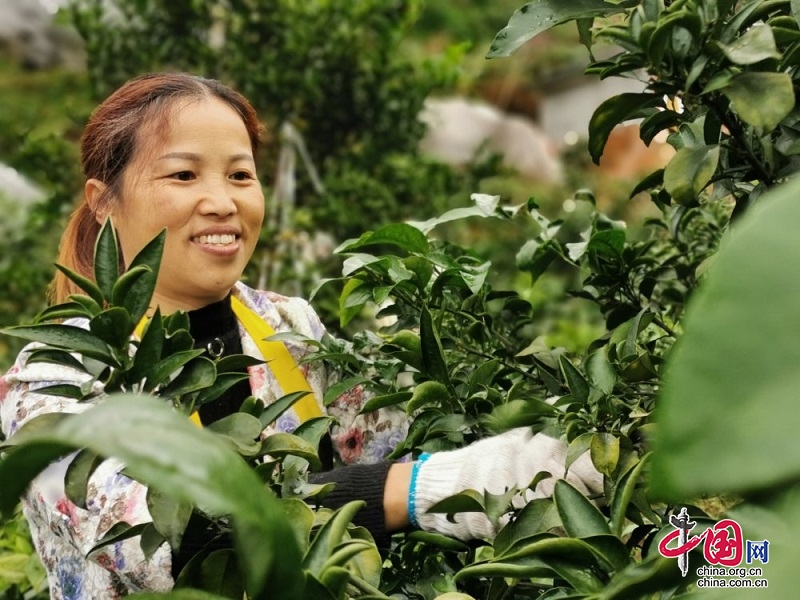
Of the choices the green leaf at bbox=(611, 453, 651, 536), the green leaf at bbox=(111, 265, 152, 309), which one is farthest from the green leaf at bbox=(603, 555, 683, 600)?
the green leaf at bbox=(111, 265, 152, 309)

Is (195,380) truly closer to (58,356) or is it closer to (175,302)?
(58,356)

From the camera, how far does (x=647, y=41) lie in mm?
691

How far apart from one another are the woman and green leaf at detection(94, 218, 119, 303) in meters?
0.31

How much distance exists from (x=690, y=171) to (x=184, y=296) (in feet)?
2.42

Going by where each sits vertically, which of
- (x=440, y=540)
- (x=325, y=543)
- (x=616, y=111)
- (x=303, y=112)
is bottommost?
(x=440, y=540)

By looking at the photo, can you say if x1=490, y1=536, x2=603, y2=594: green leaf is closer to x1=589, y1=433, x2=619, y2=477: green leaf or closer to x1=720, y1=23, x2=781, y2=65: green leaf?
x1=589, y1=433, x2=619, y2=477: green leaf

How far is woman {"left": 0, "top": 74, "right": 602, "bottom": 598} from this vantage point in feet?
3.11

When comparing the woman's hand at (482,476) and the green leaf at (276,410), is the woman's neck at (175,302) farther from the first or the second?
the green leaf at (276,410)

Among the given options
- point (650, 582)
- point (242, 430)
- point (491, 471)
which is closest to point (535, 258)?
point (491, 471)

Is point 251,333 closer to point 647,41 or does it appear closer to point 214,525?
point 214,525

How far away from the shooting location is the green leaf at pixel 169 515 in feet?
2.03

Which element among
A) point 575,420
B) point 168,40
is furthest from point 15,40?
point 575,420

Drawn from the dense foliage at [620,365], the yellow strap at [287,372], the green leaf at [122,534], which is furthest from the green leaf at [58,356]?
the yellow strap at [287,372]

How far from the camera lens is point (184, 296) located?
129 centimetres
